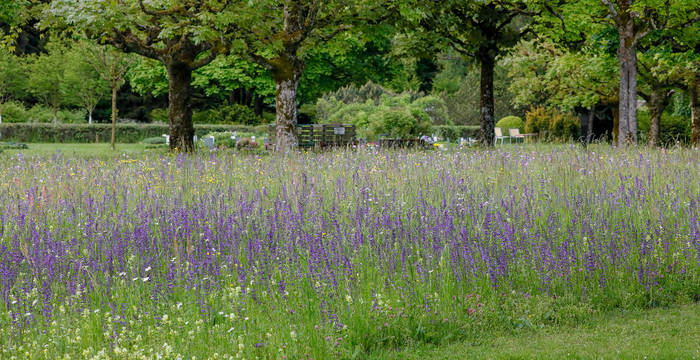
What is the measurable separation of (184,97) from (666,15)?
13100 mm

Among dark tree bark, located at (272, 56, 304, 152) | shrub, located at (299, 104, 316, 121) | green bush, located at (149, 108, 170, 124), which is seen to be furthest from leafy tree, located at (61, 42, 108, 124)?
dark tree bark, located at (272, 56, 304, 152)

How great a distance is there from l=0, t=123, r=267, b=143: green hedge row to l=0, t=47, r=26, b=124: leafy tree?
5126 millimetres

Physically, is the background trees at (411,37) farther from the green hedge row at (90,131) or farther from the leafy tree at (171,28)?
the green hedge row at (90,131)

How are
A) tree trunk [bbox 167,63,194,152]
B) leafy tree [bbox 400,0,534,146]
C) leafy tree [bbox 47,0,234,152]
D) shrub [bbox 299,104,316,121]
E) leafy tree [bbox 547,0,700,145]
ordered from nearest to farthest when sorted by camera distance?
leafy tree [bbox 47,0,234,152], leafy tree [bbox 547,0,700,145], tree trunk [bbox 167,63,194,152], leafy tree [bbox 400,0,534,146], shrub [bbox 299,104,316,121]

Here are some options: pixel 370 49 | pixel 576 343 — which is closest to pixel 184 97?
pixel 576 343

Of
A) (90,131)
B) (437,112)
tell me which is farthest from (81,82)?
(437,112)

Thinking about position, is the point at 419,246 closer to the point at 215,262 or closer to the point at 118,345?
the point at 215,262

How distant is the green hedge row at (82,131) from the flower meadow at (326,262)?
99.9ft

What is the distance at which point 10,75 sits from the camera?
45656mm

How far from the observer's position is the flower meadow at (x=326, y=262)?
5.23m

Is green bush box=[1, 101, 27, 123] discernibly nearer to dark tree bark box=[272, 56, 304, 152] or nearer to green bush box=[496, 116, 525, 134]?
green bush box=[496, 116, 525, 134]

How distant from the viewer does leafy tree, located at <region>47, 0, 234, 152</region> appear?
1487 centimetres

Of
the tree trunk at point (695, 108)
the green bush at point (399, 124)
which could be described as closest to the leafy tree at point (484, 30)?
the green bush at point (399, 124)

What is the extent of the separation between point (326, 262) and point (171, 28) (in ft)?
35.0
